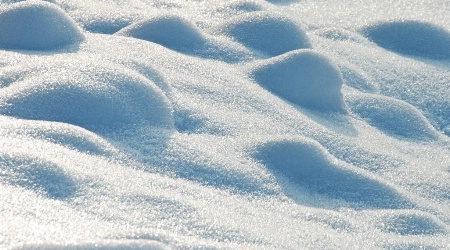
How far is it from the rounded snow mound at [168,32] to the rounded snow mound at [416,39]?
0.74m

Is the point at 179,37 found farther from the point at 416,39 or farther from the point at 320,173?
the point at 416,39

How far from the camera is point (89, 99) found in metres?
1.56

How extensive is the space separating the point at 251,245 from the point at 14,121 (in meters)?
0.60

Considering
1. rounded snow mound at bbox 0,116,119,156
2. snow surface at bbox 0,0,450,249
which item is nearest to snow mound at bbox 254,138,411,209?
snow surface at bbox 0,0,450,249

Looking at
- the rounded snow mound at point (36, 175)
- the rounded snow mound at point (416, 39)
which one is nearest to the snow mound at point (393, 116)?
the rounded snow mound at point (416, 39)

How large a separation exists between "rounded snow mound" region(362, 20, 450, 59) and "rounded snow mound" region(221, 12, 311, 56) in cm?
39

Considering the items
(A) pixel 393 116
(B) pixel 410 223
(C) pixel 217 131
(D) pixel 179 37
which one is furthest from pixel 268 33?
(B) pixel 410 223

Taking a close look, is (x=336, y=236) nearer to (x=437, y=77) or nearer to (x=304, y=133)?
(x=304, y=133)

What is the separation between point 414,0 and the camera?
112 inches

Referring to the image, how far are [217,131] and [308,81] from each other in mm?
407

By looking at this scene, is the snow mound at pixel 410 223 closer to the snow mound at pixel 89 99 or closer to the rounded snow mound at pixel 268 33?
the snow mound at pixel 89 99

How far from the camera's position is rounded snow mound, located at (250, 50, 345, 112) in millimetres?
1943

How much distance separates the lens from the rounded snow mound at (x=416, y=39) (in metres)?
2.40

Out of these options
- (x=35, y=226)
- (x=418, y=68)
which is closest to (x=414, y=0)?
(x=418, y=68)
